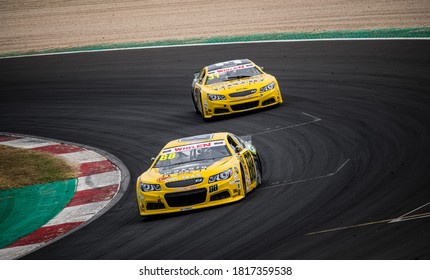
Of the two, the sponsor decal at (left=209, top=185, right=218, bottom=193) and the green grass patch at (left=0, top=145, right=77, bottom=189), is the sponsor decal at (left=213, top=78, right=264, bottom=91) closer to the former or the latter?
the green grass patch at (left=0, top=145, right=77, bottom=189)

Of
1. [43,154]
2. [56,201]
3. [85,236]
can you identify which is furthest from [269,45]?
[85,236]

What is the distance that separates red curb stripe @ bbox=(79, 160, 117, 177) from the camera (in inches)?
609

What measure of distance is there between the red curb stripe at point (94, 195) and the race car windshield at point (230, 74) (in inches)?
217

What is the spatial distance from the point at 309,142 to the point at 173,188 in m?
4.27

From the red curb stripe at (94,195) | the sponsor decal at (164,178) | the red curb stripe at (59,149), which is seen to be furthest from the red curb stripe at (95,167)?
the sponsor decal at (164,178)

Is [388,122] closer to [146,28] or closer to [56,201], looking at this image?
[56,201]

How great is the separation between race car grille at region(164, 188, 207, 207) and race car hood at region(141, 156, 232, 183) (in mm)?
244

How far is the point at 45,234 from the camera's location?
468 inches

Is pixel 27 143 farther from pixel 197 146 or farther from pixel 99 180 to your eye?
pixel 197 146

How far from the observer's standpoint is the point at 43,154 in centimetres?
1727

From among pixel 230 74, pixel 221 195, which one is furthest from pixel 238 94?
pixel 221 195

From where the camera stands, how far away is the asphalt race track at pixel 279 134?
947 centimetres

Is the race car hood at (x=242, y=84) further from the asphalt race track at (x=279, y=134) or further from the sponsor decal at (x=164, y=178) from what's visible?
the sponsor decal at (x=164, y=178)

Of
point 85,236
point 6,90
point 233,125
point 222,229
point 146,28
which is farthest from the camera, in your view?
point 146,28
